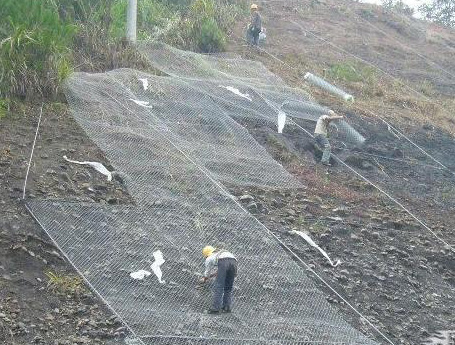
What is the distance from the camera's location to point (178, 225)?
344 inches

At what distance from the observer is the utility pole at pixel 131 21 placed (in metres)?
13.9

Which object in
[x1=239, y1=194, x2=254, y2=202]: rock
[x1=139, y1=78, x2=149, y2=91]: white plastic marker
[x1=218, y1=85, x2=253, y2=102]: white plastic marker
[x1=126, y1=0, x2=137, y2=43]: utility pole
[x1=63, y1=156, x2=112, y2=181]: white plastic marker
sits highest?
[x1=126, y1=0, x2=137, y2=43]: utility pole

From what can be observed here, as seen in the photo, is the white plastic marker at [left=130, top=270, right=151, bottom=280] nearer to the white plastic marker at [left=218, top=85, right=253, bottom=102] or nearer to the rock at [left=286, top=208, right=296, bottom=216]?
the rock at [left=286, top=208, right=296, bottom=216]

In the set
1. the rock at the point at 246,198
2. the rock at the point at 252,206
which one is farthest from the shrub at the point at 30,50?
the rock at the point at 252,206

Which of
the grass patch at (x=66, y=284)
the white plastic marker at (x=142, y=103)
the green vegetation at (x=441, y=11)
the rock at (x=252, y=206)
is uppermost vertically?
the white plastic marker at (x=142, y=103)

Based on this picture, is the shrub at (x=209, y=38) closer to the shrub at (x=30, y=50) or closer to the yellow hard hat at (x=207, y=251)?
the shrub at (x=30, y=50)

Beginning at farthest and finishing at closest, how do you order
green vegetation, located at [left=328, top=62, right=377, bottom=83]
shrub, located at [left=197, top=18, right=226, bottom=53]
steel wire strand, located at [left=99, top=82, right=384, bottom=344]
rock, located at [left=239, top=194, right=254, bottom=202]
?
green vegetation, located at [left=328, top=62, right=377, bottom=83], shrub, located at [left=197, top=18, right=226, bottom=53], rock, located at [left=239, top=194, right=254, bottom=202], steel wire strand, located at [left=99, top=82, right=384, bottom=344]

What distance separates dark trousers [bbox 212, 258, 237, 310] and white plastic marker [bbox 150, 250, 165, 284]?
21.8 inches

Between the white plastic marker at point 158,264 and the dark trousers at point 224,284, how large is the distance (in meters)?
0.55

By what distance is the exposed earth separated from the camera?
7434 mm

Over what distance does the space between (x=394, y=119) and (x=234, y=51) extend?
362 cm

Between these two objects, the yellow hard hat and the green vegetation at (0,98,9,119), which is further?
the green vegetation at (0,98,9,119)

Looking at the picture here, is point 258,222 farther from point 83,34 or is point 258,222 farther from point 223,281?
point 83,34

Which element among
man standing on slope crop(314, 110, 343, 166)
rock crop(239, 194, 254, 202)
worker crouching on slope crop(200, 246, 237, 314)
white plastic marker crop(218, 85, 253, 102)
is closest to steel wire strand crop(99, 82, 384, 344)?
rock crop(239, 194, 254, 202)
